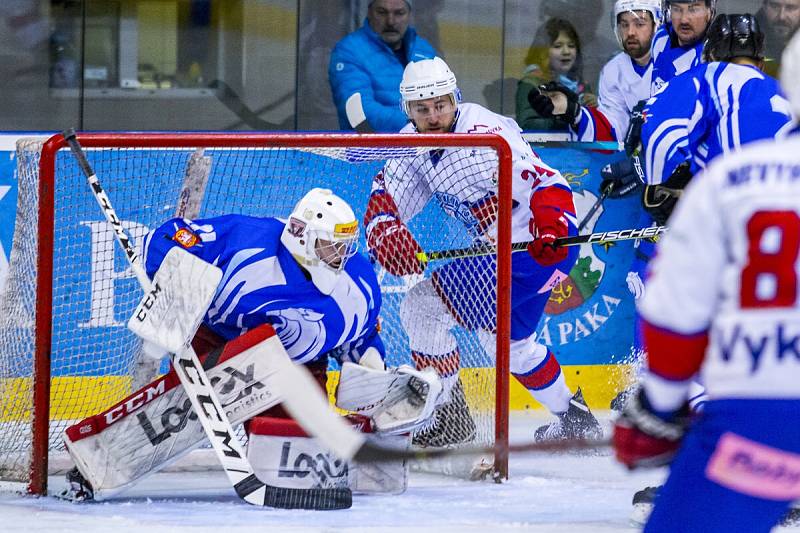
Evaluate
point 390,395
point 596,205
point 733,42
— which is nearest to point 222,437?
point 390,395

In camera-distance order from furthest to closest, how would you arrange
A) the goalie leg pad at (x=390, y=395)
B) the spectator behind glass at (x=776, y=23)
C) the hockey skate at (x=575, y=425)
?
the spectator behind glass at (x=776, y=23) < the hockey skate at (x=575, y=425) < the goalie leg pad at (x=390, y=395)

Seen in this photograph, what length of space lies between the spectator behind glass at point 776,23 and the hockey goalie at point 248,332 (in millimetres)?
2151

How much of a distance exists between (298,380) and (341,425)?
134 mm

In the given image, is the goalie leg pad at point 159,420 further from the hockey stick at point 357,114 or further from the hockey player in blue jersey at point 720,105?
the hockey stick at point 357,114

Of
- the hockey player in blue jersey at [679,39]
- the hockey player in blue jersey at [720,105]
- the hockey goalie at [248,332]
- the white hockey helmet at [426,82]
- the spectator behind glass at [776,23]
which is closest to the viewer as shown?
the hockey goalie at [248,332]

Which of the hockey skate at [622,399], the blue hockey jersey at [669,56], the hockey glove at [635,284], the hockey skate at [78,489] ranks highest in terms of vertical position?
the blue hockey jersey at [669,56]

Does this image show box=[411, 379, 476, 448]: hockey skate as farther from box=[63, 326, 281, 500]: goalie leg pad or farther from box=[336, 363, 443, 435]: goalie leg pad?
box=[63, 326, 281, 500]: goalie leg pad

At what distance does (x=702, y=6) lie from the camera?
15.2 feet

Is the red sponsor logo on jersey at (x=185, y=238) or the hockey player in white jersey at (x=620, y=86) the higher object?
the hockey player in white jersey at (x=620, y=86)

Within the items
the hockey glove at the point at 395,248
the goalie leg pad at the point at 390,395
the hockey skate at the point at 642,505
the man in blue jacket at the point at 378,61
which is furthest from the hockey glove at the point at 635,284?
the hockey skate at the point at 642,505

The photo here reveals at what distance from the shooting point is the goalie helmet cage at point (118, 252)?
355 centimetres

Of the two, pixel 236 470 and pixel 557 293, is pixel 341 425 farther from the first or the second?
pixel 557 293

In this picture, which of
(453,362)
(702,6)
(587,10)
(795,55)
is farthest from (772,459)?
(587,10)

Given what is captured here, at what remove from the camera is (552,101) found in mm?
4844
